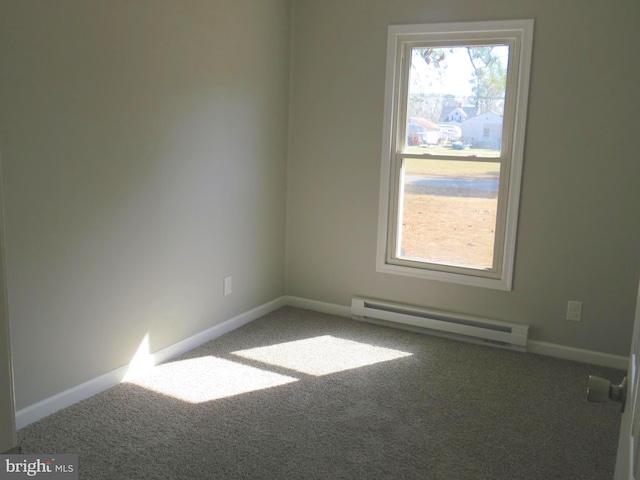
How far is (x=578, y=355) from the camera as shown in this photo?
3.63 meters

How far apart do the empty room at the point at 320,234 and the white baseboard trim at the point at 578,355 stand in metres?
0.01

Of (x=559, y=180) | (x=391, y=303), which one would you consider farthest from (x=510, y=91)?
(x=391, y=303)

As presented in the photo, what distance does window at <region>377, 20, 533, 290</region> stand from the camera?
367 cm

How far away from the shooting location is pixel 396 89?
397cm

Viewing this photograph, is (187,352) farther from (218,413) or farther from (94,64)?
(94,64)

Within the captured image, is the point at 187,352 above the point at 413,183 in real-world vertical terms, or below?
below

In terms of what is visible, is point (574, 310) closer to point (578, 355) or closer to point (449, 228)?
point (578, 355)

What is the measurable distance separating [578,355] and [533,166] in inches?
47.5

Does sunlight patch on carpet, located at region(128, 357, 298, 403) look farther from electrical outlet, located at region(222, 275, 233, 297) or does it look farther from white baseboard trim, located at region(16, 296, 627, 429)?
electrical outlet, located at region(222, 275, 233, 297)

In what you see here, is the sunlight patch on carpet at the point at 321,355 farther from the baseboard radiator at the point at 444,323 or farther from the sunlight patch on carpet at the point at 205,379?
the baseboard radiator at the point at 444,323

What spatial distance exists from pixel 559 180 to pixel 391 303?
4.55 feet

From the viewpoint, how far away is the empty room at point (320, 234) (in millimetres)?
2545

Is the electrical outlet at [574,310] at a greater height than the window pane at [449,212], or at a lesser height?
lesser

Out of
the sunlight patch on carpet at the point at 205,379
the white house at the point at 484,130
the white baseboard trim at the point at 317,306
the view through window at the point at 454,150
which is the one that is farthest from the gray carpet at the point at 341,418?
the white house at the point at 484,130
